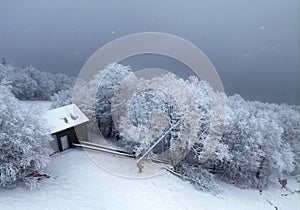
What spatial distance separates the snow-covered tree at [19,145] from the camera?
1318 centimetres

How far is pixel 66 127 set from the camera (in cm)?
1833

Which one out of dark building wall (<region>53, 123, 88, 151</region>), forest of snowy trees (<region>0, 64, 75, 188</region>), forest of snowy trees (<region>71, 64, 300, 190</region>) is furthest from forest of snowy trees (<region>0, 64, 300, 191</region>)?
dark building wall (<region>53, 123, 88, 151</region>)

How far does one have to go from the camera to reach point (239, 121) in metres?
20.1

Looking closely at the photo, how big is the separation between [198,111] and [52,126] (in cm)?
940

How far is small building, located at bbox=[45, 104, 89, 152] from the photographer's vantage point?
59.4ft

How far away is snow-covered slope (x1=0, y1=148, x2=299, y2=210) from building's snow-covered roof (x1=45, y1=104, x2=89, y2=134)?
66.8 inches

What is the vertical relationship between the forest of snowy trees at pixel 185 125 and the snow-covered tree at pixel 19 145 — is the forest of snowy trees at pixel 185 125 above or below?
above

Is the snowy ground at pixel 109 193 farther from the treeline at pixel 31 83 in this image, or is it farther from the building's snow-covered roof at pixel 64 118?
the treeline at pixel 31 83

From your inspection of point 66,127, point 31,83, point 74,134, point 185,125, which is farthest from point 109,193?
point 31,83

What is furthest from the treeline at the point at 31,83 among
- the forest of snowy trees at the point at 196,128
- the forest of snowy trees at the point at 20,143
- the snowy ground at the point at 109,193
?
the forest of snowy trees at the point at 20,143

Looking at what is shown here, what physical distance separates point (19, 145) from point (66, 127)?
16.8 feet

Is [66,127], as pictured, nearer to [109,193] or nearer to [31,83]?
[109,193]

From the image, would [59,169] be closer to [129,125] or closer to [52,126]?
[52,126]

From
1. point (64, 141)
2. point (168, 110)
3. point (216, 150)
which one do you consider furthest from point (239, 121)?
point (64, 141)
